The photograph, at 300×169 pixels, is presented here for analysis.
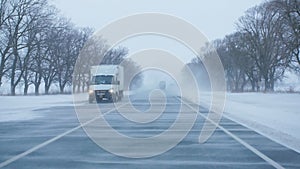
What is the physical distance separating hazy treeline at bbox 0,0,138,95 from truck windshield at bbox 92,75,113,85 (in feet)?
80.7

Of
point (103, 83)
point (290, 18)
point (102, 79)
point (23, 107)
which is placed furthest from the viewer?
point (290, 18)

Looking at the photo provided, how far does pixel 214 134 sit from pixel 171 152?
462cm

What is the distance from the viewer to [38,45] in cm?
6594

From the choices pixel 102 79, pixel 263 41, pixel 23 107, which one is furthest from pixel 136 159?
pixel 263 41

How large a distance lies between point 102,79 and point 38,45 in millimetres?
26384

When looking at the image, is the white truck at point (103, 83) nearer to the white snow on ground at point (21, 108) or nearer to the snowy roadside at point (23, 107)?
the snowy roadside at point (23, 107)

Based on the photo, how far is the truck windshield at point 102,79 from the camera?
42.3m

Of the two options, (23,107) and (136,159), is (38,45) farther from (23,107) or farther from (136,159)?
(136,159)

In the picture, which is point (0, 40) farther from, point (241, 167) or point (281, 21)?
point (241, 167)

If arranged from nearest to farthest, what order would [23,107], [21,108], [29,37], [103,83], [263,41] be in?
[21,108]
[23,107]
[103,83]
[29,37]
[263,41]

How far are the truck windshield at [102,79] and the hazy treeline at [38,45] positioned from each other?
2459cm

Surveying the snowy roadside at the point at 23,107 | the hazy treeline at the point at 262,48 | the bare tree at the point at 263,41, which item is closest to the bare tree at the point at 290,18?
the hazy treeline at the point at 262,48

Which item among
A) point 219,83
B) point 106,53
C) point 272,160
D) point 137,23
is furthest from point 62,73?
point 272,160

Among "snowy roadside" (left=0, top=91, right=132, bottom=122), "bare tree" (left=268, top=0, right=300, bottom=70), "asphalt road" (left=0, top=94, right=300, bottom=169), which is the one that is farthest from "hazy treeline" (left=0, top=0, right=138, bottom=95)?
"asphalt road" (left=0, top=94, right=300, bottom=169)
